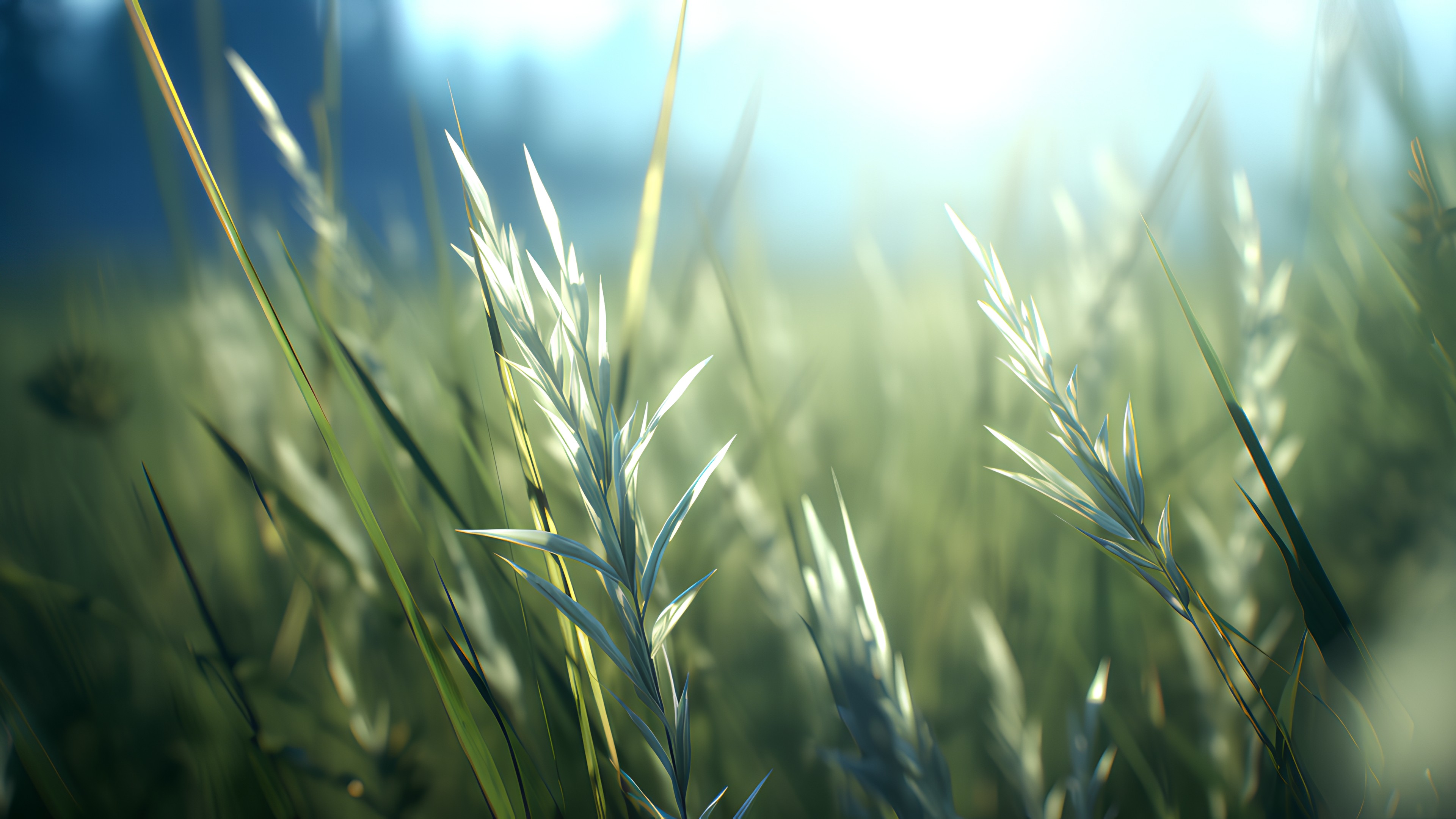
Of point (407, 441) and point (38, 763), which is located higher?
point (407, 441)

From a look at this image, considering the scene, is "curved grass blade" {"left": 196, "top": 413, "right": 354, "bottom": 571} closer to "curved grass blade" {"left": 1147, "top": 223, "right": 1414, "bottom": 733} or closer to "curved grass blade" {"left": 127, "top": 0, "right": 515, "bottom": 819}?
"curved grass blade" {"left": 127, "top": 0, "right": 515, "bottom": 819}

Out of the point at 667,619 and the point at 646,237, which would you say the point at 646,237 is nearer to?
the point at 646,237

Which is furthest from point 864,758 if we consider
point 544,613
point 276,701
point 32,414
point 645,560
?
point 32,414

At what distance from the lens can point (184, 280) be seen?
0.32 metres

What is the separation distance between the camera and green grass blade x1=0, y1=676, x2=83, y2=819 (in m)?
0.18

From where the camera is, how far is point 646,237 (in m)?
0.19

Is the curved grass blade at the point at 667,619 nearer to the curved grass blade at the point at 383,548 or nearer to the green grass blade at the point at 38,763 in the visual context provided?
the curved grass blade at the point at 383,548

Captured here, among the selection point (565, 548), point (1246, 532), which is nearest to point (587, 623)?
point (565, 548)

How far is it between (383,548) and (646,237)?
0.40 feet

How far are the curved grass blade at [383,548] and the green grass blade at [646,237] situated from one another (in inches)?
2.9

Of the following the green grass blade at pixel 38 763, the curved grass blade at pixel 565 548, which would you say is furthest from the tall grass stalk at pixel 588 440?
the green grass blade at pixel 38 763

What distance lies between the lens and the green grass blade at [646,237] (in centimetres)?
18

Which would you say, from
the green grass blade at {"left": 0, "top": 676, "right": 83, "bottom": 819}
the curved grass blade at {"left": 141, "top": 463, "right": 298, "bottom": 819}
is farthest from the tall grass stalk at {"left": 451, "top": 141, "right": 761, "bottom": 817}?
the green grass blade at {"left": 0, "top": 676, "right": 83, "bottom": 819}

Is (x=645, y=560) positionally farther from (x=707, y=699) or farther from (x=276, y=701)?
(x=276, y=701)
